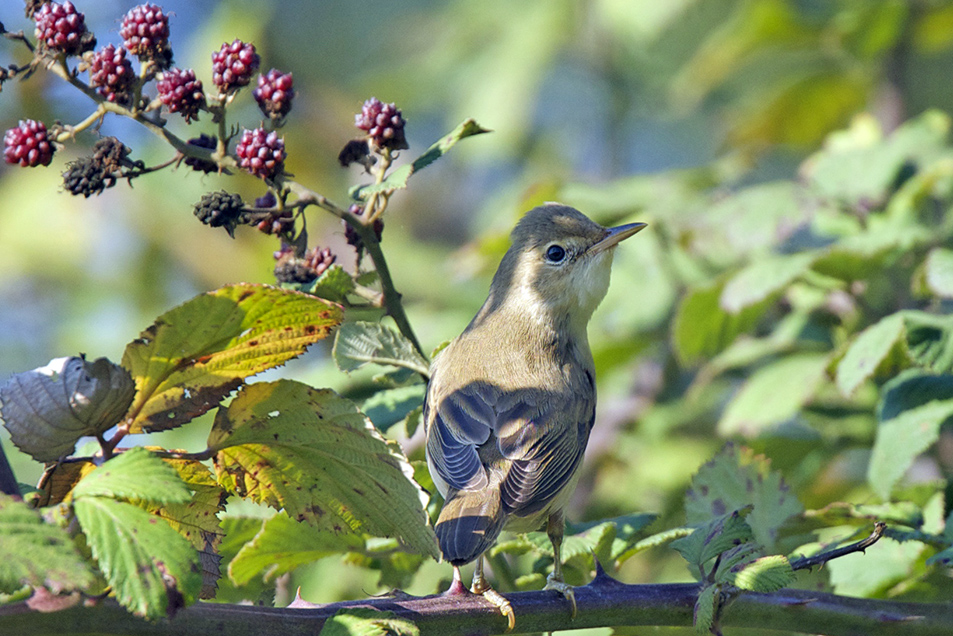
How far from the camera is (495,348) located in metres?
2.95

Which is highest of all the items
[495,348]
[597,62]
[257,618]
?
[597,62]

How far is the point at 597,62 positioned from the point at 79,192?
4.58 meters

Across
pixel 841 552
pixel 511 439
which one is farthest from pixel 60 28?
pixel 841 552

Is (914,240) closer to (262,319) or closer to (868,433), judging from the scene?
(868,433)

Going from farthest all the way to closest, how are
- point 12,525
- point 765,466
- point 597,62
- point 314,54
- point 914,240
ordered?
1. point 314,54
2. point 597,62
3. point 914,240
4. point 765,466
5. point 12,525

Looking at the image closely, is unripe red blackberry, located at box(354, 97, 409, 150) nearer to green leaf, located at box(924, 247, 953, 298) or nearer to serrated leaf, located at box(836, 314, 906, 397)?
serrated leaf, located at box(836, 314, 906, 397)

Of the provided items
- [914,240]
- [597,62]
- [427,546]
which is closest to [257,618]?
[427,546]

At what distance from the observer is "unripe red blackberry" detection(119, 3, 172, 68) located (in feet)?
5.81

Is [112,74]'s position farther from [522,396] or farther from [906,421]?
[906,421]

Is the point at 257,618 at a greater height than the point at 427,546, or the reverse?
the point at 427,546

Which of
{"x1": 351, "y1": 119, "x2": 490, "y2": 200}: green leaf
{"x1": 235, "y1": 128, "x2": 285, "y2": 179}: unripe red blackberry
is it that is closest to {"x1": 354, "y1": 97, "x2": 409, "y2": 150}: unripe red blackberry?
{"x1": 351, "y1": 119, "x2": 490, "y2": 200}: green leaf

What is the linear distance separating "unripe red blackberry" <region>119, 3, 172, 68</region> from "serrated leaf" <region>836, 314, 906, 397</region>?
175 cm

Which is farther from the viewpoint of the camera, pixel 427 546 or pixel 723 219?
pixel 723 219

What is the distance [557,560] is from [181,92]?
123cm
